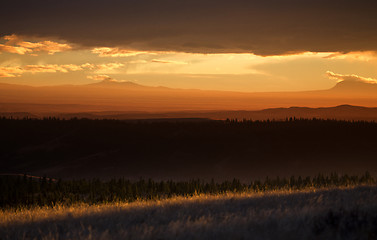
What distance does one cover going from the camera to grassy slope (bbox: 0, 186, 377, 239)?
9.38 meters

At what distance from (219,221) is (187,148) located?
3819 inches

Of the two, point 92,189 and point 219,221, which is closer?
point 219,221

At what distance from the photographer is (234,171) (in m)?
87.8

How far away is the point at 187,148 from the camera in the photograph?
107312 millimetres

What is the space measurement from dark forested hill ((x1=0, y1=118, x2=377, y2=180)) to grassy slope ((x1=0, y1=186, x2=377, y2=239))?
6642cm

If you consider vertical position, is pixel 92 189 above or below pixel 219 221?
below

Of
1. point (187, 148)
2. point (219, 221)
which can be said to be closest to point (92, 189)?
point (219, 221)

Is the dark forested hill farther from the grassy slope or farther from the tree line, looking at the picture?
the grassy slope

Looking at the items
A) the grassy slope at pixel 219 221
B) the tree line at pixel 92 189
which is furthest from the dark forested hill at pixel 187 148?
the grassy slope at pixel 219 221

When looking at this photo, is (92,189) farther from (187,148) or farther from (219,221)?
(187,148)

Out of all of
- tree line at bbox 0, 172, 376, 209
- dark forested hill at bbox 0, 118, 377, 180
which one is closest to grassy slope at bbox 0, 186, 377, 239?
tree line at bbox 0, 172, 376, 209

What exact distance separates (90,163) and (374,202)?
3724 inches

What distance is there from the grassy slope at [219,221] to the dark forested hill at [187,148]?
6642 cm

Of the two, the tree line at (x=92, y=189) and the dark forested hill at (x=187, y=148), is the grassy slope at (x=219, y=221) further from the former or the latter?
the dark forested hill at (x=187, y=148)
